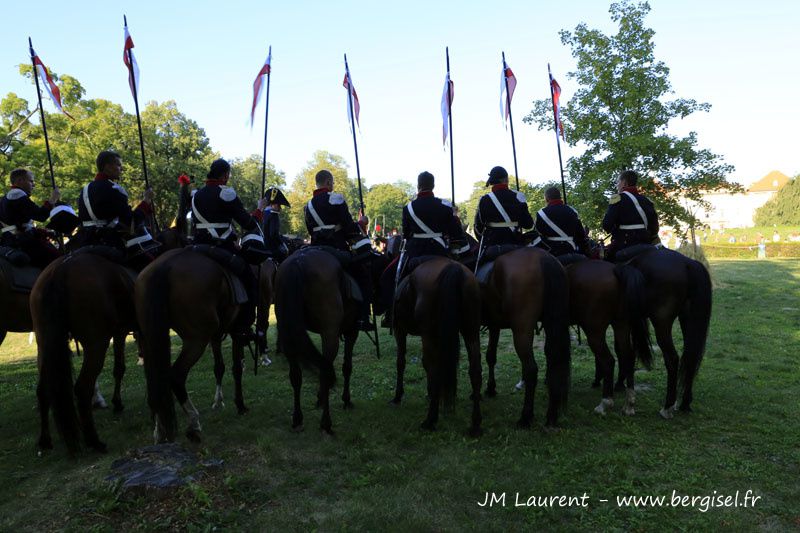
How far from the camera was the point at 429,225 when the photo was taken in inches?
272

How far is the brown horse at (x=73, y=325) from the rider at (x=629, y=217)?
21.7 feet

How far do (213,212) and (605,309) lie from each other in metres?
5.27

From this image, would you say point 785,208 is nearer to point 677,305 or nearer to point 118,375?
point 677,305

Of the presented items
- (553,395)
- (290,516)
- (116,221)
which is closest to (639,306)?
(553,395)

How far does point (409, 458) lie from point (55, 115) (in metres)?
27.0

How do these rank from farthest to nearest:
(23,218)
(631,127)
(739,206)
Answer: (739,206) < (631,127) < (23,218)

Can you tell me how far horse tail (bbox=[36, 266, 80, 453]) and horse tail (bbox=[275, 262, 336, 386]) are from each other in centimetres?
224

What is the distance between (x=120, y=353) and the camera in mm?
7422

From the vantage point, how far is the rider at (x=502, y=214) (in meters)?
7.07

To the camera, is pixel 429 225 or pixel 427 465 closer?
pixel 427 465

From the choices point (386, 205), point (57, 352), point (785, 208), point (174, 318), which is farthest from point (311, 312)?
point (785, 208)

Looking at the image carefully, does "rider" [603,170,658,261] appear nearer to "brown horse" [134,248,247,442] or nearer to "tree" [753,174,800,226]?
"brown horse" [134,248,247,442]

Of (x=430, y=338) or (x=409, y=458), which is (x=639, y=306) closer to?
(x=430, y=338)

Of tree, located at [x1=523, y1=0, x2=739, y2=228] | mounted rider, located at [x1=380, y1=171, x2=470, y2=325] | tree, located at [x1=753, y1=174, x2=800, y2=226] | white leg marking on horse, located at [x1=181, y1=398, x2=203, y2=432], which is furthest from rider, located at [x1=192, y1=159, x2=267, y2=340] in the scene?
tree, located at [x1=753, y1=174, x2=800, y2=226]
